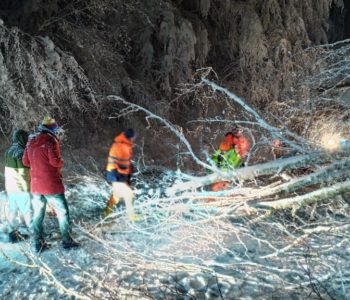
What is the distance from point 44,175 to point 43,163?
143 millimetres

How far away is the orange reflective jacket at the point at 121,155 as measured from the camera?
20.1 ft

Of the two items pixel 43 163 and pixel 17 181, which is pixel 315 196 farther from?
pixel 17 181

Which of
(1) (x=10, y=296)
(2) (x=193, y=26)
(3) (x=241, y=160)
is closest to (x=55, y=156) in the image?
(1) (x=10, y=296)

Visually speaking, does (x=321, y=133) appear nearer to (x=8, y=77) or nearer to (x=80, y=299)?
(x=80, y=299)

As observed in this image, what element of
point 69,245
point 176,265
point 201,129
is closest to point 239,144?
point 201,129

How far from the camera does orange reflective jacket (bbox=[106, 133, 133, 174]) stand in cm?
612

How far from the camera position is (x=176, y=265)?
466 centimetres

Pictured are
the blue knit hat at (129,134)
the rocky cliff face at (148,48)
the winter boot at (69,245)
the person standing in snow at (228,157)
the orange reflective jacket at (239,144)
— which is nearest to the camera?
the winter boot at (69,245)

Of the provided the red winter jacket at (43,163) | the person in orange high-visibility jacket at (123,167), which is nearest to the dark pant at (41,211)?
the red winter jacket at (43,163)

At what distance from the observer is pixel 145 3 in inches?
373

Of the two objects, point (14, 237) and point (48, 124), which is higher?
point (48, 124)

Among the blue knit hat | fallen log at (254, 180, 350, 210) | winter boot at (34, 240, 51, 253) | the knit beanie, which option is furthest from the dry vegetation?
the knit beanie

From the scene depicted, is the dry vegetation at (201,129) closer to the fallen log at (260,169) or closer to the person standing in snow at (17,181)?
the fallen log at (260,169)

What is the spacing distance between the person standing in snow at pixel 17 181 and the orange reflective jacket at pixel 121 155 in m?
1.18
